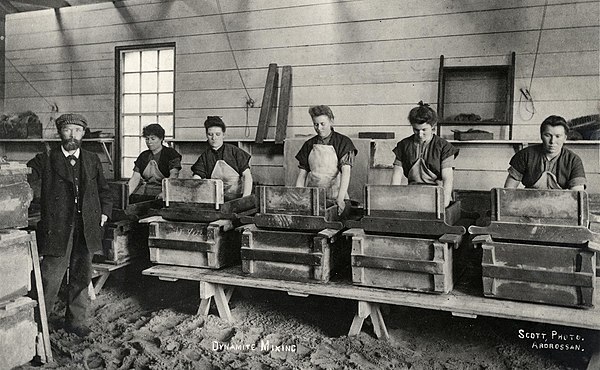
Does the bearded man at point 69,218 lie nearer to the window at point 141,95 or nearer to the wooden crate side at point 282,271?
the wooden crate side at point 282,271

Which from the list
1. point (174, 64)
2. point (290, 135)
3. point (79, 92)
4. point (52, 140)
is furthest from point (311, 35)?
point (52, 140)

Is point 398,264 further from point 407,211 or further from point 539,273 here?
point 539,273

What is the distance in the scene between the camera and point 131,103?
6.87m

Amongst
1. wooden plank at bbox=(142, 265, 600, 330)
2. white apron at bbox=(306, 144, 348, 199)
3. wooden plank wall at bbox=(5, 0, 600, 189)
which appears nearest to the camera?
wooden plank at bbox=(142, 265, 600, 330)

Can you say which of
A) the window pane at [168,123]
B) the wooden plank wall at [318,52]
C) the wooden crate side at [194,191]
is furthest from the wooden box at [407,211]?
the window pane at [168,123]

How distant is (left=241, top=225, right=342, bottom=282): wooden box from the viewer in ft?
11.6

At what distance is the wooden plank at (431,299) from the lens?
290 cm

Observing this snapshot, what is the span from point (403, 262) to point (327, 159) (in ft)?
4.32

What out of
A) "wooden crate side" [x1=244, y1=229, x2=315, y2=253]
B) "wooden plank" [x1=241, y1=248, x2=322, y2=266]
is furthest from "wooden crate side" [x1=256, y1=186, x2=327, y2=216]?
"wooden plank" [x1=241, y1=248, x2=322, y2=266]

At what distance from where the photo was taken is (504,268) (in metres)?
3.08

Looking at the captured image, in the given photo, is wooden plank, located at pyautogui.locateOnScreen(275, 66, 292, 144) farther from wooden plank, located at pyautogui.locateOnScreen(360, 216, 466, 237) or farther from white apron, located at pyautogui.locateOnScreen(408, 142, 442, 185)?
wooden plank, located at pyautogui.locateOnScreen(360, 216, 466, 237)

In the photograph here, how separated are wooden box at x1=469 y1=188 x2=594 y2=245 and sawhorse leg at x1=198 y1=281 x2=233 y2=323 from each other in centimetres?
196

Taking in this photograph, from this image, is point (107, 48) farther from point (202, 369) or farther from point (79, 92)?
point (202, 369)

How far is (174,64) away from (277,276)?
386 centimetres
